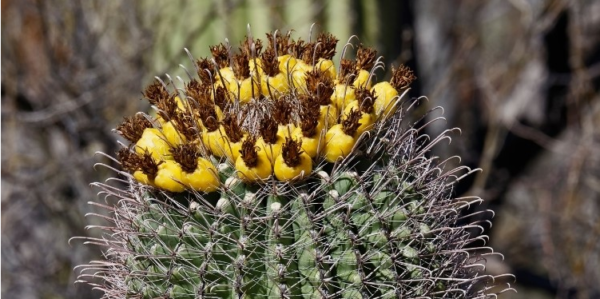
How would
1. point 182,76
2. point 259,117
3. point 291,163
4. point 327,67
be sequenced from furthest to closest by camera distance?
point 182,76
point 327,67
point 259,117
point 291,163

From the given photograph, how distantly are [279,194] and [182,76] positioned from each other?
3804mm

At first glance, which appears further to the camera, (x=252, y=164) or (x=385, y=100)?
(x=385, y=100)

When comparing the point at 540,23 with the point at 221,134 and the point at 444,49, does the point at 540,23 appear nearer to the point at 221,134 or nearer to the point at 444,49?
the point at 444,49

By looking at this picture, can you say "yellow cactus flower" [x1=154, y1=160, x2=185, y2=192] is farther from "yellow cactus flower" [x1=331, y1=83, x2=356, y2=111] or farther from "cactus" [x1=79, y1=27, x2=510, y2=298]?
"yellow cactus flower" [x1=331, y1=83, x2=356, y2=111]

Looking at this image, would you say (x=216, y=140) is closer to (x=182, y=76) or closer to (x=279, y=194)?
(x=279, y=194)

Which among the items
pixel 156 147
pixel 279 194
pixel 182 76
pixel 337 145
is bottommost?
pixel 279 194

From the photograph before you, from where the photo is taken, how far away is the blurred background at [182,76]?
5742 millimetres

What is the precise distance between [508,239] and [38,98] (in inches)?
221

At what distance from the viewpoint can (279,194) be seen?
7.39ft

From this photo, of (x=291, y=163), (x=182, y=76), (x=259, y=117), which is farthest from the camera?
(x=182, y=76)

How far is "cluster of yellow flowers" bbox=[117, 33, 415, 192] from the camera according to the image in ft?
7.40

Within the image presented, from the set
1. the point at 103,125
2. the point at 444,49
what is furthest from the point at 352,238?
the point at 444,49

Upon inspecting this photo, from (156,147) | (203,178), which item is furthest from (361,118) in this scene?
(156,147)

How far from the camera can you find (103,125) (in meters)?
5.77
